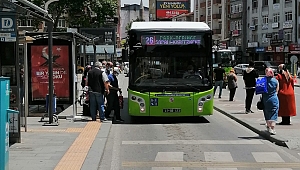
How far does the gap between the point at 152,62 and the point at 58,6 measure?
36642 millimetres

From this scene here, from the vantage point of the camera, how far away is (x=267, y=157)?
9.86m

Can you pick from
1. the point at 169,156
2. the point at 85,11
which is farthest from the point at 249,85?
the point at 85,11

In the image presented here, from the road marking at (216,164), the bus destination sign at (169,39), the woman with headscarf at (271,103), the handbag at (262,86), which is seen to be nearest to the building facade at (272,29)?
the bus destination sign at (169,39)

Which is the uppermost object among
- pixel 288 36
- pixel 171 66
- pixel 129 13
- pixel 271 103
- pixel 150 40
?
pixel 129 13

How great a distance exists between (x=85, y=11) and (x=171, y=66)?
39601mm

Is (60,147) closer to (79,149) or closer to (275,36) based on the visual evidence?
(79,149)

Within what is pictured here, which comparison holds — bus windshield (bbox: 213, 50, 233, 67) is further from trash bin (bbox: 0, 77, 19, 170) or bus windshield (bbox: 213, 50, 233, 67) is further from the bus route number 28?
trash bin (bbox: 0, 77, 19, 170)

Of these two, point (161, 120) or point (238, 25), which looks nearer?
point (161, 120)

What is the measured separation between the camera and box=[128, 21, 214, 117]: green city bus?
15023 millimetres

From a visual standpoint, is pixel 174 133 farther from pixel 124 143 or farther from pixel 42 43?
pixel 42 43

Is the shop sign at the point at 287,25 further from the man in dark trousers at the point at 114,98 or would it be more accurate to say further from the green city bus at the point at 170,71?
the man in dark trousers at the point at 114,98

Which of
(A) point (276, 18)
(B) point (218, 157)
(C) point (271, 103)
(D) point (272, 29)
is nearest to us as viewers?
(B) point (218, 157)

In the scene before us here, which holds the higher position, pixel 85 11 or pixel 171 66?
pixel 85 11

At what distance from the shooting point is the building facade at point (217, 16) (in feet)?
282
